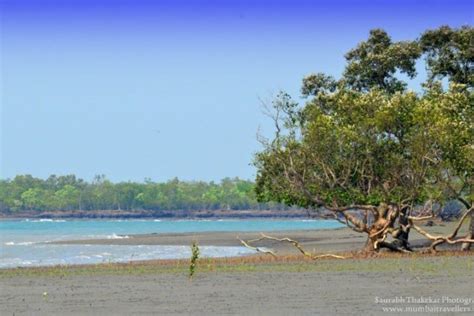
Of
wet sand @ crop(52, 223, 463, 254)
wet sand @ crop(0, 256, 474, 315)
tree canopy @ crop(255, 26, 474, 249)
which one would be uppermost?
tree canopy @ crop(255, 26, 474, 249)

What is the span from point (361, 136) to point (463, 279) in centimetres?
1680

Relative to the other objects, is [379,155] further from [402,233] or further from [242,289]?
[242,289]

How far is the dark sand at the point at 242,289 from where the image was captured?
23.1 meters

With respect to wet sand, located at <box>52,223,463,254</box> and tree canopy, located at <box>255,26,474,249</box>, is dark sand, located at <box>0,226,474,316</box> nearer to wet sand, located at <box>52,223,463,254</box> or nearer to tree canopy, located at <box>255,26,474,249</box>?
tree canopy, located at <box>255,26,474,249</box>

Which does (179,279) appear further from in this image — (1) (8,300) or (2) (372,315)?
(2) (372,315)

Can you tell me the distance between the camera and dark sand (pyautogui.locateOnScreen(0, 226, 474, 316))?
75.9 ft

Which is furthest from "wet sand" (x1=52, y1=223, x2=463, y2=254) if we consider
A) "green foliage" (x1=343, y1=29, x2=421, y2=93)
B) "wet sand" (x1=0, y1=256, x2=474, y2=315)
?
"wet sand" (x1=0, y1=256, x2=474, y2=315)

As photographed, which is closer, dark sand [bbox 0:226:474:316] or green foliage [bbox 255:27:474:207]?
dark sand [bbox 0:226:474:316]

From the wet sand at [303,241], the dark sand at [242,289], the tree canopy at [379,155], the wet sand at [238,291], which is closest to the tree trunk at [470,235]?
the tree canopy at [379,155]

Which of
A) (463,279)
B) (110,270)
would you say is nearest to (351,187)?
(110,270)

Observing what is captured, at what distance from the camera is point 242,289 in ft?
91.1

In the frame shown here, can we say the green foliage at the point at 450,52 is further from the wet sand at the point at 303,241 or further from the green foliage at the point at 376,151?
the wet sand at the point at 303,241

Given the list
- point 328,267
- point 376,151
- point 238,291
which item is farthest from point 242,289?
point 376,151

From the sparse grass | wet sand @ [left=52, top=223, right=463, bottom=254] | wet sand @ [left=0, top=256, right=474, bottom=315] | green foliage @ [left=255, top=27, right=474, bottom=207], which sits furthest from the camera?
wet sand @ [left=52, top=223, right=463, bottom=254]
